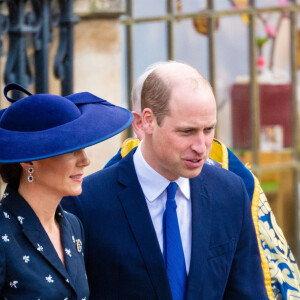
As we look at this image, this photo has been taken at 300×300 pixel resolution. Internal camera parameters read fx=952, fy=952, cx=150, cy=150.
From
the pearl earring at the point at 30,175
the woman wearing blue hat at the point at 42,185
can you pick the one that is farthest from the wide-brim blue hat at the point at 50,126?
the pearl earring at the point at 30,175

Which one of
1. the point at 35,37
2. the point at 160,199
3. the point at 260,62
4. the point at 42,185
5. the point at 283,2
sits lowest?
the point at 160,199

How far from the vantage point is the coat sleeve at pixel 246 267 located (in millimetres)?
3604

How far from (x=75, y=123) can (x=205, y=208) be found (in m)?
0.77

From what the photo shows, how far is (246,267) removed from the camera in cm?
362

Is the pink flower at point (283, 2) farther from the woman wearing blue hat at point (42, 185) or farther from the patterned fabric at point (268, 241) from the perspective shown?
the woman wearing blue hat at point (42, 185)

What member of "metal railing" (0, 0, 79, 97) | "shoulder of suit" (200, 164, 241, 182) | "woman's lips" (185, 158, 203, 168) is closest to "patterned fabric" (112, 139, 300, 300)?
"shoulder of suit" (200, 164, 241, 182)

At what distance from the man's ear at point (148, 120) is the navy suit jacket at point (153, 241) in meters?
0.19

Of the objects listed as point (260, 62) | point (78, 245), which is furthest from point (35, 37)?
point (260, 62)

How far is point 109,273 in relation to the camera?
342cm

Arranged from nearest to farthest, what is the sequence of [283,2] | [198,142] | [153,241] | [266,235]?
1. [198,142]
2. [153,241]
3. [266,235]
4. [283,2]

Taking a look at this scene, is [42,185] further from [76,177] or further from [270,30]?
[270,30]

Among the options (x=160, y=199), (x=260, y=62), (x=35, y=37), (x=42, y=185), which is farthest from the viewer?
(x=260, y=62)

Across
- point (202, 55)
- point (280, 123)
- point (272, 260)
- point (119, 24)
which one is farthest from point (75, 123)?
point (280, 123)

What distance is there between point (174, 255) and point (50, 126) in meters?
0.75
